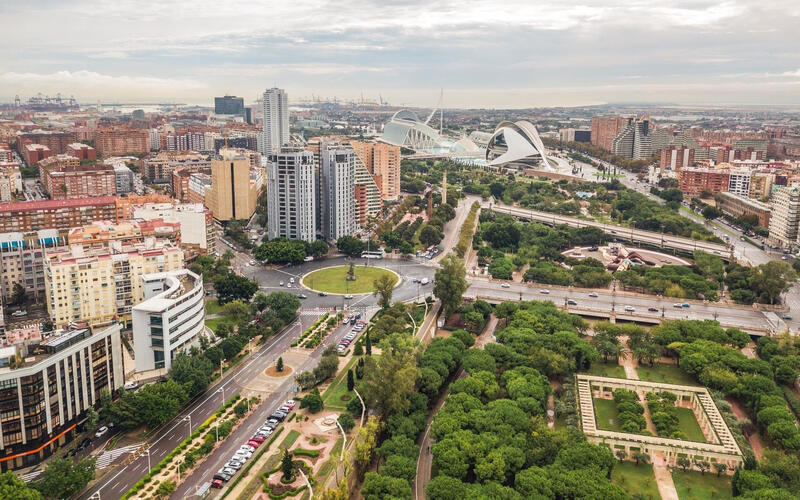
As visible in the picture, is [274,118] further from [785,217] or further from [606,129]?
[785,217]

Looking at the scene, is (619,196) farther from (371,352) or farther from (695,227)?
(371,352)

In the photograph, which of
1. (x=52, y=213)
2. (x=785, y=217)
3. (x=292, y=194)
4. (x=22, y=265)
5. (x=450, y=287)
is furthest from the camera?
(x=785, y=217)

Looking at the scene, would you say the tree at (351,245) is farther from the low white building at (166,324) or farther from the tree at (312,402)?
the tree at (312,402)

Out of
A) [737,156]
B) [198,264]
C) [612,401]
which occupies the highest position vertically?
[737,156]

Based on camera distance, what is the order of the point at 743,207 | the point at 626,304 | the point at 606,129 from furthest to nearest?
the point at 606,129 → the point at 743,207 → the point at 626,304

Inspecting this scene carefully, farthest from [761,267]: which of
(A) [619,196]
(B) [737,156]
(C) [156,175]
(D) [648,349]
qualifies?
(C) [156,175]

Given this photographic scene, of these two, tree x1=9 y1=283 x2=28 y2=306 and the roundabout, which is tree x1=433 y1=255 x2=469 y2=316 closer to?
the roundabout

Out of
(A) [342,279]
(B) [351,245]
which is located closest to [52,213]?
(B) [351,245]
